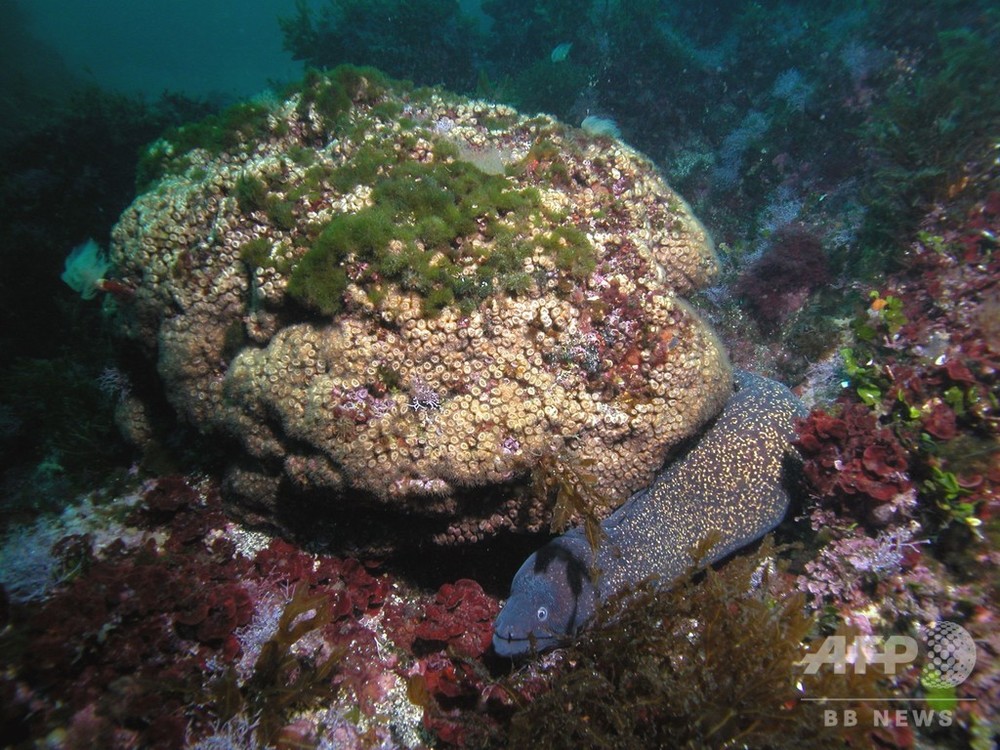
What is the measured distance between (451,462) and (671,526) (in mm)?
2244

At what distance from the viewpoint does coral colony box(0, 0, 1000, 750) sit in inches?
144

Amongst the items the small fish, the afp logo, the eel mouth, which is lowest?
the afp logo

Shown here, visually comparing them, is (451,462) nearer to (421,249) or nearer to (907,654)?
(421,249)

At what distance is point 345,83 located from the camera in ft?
20.4

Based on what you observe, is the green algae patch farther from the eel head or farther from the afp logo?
the afp logo

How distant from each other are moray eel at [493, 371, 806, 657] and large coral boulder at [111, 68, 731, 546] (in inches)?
14.3

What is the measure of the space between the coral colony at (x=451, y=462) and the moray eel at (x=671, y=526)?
0.09 meters

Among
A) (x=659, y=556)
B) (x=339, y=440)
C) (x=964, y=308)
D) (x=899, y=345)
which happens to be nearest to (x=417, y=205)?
(x=339, y=440)

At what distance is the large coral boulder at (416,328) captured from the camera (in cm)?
397

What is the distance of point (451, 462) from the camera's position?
3.87 metres

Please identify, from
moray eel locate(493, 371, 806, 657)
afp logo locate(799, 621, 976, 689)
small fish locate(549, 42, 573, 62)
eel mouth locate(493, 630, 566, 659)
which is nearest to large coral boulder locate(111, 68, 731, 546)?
moray eel locate(493, 371, 806, 657)

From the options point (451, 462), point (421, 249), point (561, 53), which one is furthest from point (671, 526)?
point (561, 53)

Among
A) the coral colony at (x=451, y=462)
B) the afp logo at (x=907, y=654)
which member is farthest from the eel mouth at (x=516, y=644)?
the afp logo at (x=907, y=654)

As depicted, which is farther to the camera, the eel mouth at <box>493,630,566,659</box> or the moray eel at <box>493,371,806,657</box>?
the moray eel at <box>493,371,806,657</box>
